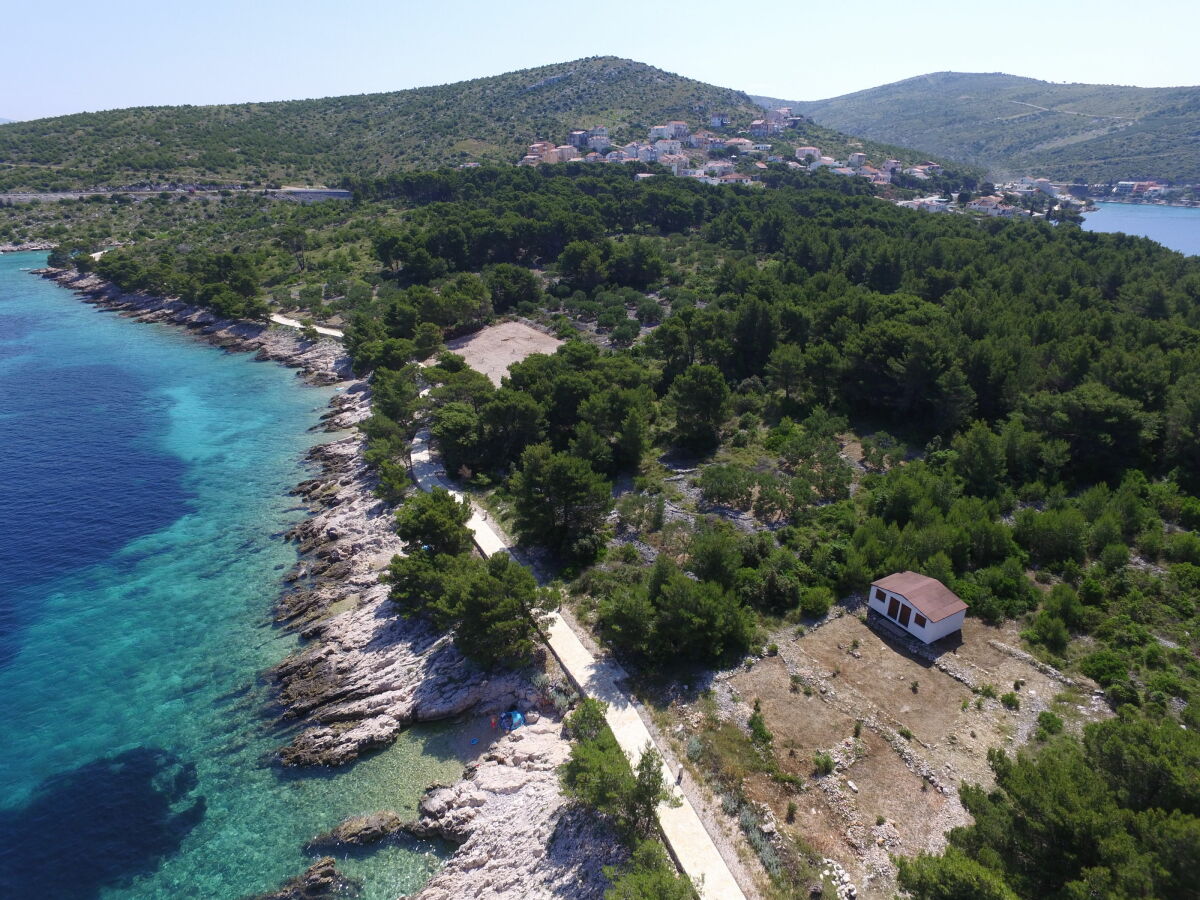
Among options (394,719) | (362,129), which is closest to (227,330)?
(394,719)

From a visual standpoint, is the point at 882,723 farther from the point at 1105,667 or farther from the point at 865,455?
the point at 865,455

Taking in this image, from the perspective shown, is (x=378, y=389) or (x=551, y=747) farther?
(x=378, y=389)

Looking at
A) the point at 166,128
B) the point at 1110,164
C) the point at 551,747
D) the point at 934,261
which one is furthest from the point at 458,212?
the point at 1110,164

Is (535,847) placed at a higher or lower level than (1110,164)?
→ lower

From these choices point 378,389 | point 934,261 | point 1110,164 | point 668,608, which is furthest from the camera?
point 1110,164

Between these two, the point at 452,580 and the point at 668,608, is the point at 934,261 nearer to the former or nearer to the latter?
the point at 668,608

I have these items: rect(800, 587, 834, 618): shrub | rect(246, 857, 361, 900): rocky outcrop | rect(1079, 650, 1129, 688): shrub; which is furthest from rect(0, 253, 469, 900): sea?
rect(1079, 650, 1129, 688): shrub
